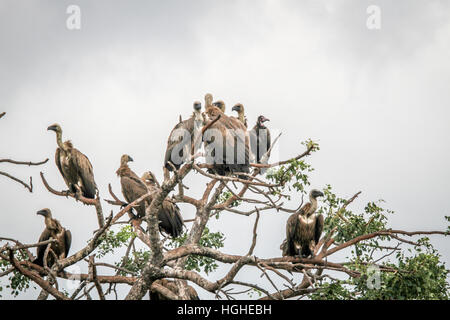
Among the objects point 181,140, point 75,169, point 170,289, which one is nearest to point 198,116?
point 181,140

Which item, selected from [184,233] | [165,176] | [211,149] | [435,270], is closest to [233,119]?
[211,149]

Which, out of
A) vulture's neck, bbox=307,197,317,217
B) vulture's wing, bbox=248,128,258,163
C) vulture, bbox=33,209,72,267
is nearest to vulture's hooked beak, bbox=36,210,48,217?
vulture, bbox=33,209,72,267

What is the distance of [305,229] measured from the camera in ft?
31.2

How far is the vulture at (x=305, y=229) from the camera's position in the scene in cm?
952

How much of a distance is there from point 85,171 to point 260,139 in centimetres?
324

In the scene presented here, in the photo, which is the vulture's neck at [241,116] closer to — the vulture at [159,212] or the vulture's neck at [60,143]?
the vulture at [159,212]

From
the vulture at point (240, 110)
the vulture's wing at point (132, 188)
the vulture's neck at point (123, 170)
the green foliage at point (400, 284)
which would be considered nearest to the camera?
the green foliage at point (400, 284)

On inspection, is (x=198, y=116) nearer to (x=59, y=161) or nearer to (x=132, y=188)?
(x=132, y=188)

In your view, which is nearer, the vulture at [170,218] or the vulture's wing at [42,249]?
the vulture at [170,218]

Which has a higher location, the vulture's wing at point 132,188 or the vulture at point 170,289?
the vulture's wing at point 132,188

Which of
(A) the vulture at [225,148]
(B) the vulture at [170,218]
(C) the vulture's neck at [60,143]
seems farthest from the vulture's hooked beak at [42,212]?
(A) the vulture at [225,148]
